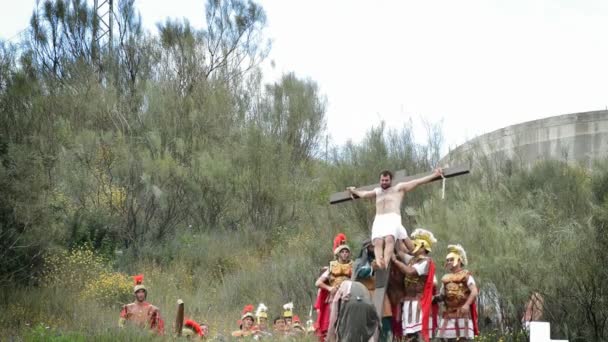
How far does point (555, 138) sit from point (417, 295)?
573 inches

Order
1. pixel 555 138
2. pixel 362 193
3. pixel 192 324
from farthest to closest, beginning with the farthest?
pixel 555 138
pixel 192 324
pixel 362 193

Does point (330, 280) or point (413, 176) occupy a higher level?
point (413, 176)

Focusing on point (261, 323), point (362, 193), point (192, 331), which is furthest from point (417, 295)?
point (261, 323)

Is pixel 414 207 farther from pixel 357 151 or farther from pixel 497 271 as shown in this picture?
pixel 497 271

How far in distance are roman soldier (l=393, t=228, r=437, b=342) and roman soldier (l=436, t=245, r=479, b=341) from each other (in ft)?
1.04

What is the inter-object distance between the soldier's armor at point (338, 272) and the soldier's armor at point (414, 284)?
33.4 inches

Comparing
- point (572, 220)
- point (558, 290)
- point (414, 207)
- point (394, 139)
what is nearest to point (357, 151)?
point (394, 139)

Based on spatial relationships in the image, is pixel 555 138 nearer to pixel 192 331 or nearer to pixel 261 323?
pixel 261 323

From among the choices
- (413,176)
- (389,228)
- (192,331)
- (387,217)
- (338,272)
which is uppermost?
(413,176)

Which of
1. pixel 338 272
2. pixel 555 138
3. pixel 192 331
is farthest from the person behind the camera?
pixel 555 138

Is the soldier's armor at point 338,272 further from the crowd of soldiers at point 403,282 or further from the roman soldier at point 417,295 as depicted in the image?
the roman soldier at point 417,295

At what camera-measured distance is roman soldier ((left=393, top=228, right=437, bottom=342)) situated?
646 inches

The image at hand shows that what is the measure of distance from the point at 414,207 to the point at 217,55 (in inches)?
778

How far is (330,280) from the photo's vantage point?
17.0 meters
